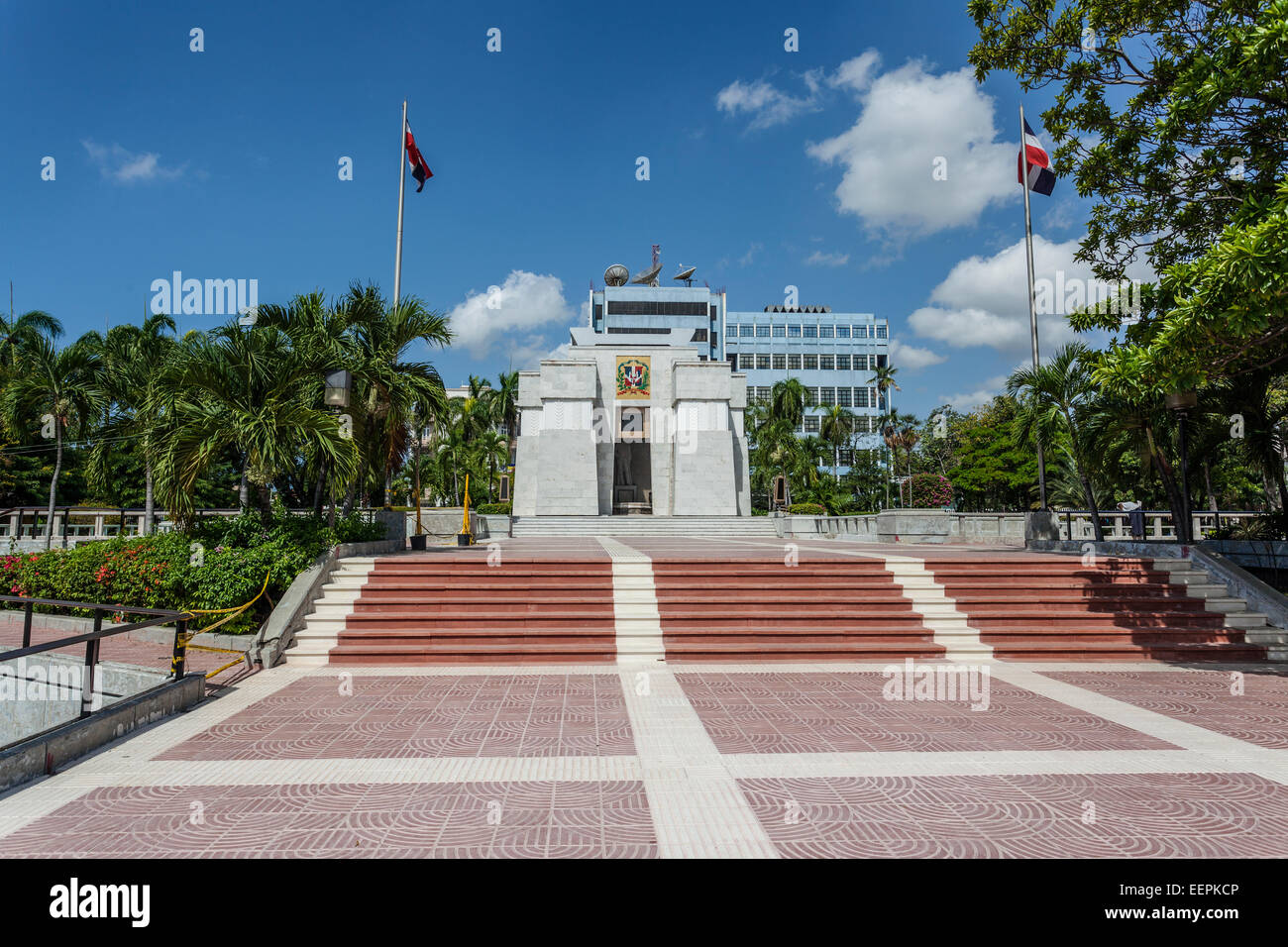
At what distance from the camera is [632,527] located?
31250 mm

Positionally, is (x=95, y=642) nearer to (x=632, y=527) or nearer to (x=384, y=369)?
(x=384, y=369)

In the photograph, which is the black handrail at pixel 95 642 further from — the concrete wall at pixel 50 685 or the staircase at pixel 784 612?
the staircase at pixel 784 612

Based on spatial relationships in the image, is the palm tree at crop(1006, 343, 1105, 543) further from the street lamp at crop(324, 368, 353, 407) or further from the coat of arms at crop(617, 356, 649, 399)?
the coat of arms at crop(617, 356, 649, 399)

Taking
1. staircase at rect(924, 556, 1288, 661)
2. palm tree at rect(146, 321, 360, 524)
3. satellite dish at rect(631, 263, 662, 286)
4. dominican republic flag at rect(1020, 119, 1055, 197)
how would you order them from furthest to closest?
satellite dish at rect(631, 263, 662, 286) → dominican republic flag at rect(1020, 119, 1055, 197) → palm tree at rect(146, 321, 360, 524) → staircase at rect(924, 556, 1288, 661)

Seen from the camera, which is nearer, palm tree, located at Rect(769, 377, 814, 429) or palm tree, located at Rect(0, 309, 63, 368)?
palm tree, located at Rect(0, 309, 63, 368)

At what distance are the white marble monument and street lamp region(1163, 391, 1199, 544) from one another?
28.0 metres

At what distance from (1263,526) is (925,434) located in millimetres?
57198

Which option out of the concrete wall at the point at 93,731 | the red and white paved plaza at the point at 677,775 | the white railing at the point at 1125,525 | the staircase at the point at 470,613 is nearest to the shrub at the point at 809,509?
the white railing at the point at 1125,525

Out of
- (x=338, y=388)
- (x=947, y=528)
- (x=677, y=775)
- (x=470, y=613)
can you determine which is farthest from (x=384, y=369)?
(x=947, y=528)

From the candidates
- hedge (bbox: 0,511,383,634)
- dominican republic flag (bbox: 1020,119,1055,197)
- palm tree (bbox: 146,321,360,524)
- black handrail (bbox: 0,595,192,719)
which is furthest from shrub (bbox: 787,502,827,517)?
black handrail (bbox: 0,595,192,719)

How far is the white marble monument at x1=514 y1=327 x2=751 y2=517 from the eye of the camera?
4162 centimetres
